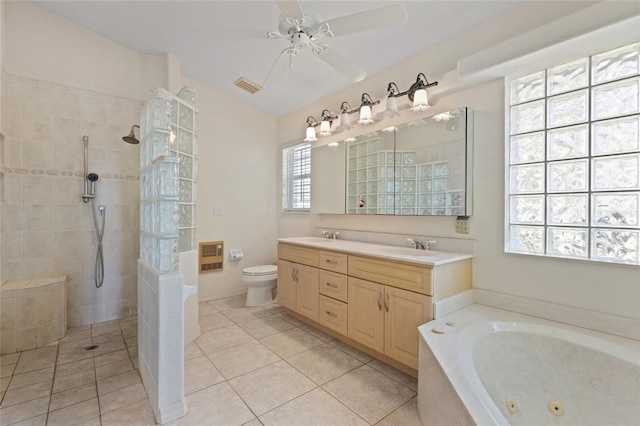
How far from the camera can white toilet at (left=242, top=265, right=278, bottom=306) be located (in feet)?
10.8

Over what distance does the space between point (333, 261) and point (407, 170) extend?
1061 mm

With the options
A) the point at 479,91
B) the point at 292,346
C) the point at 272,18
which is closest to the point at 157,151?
→ the point at 272,18

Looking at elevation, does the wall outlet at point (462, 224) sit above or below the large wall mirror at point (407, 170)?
below

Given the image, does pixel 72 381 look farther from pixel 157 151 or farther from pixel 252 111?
pixel 252 111

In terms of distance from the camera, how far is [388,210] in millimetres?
2666

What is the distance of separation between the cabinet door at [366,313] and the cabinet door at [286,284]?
2.60ft

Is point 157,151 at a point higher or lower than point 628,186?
higher

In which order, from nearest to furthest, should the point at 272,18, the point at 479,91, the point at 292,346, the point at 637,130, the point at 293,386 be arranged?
1. the point at 637,130
2. the point at 293,386
3. the point at 479,91
4. the point at 272,18
5. the point at 292,346

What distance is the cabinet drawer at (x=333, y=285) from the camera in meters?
2.38

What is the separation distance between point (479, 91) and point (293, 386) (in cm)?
251

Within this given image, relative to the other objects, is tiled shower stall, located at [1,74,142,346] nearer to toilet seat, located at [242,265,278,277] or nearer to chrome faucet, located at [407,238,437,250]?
toilet seat, located at [242,265,278,277]

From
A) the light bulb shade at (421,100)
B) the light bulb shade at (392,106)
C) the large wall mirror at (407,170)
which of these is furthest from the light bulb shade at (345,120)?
the light bulb shade at (421,100)

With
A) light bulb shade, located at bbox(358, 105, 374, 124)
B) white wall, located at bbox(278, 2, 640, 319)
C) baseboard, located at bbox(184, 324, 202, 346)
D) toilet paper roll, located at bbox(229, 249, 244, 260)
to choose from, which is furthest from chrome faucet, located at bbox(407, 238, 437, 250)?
toilet paper roll, located at bbox(229, 249, 244, 260)

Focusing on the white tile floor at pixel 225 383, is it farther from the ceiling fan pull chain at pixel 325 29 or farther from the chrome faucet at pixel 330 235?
the ceiling fan pull chain at pixel 325 29
